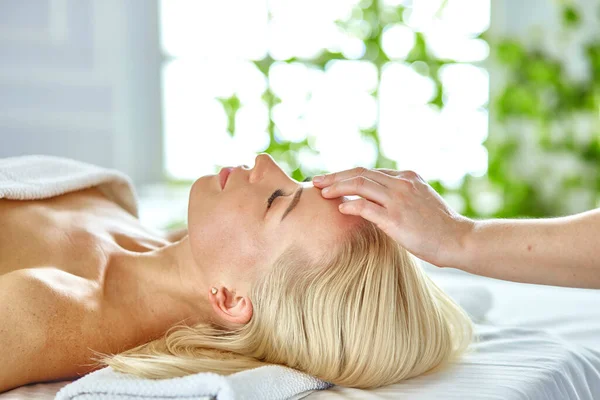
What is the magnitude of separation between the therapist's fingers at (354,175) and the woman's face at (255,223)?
1.1 inches

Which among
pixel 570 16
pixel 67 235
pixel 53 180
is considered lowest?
pixel 67 235

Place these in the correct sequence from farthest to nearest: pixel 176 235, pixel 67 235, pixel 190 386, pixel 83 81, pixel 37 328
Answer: pixel 83 81 < pixel 176 235 < pixel 67 235 < pixel 37 328 < pixel 190 386

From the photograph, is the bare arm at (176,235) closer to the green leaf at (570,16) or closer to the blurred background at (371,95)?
the blurred background at (371,95)

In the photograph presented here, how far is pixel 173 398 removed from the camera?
51.7 inches

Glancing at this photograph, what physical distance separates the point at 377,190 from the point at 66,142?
2.54 meters

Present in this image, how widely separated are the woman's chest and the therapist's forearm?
0.85 m

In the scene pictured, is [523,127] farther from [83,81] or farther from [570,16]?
[83,81]

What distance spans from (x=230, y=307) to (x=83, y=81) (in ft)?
7.83

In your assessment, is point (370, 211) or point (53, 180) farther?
point (53, 180)

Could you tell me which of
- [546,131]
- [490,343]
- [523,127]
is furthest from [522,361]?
[523,127]

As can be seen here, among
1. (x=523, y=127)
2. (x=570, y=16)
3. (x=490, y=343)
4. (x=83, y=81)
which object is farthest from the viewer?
(x=523, y=127)

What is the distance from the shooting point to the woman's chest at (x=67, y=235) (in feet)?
5.79

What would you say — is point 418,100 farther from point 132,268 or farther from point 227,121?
point 132,268

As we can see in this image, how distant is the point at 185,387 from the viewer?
1.29 meters
